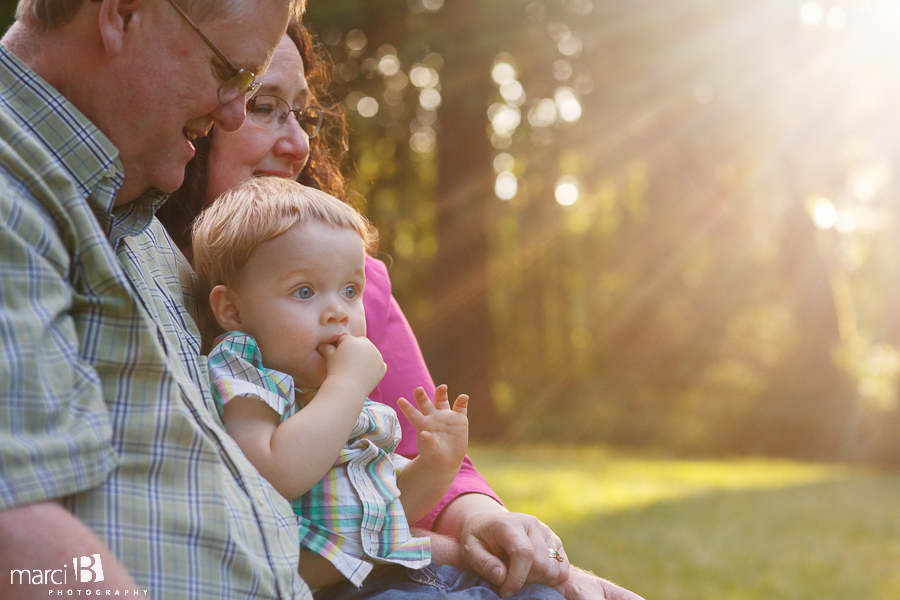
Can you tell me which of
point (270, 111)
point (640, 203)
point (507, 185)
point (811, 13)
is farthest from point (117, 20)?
point (640, 203)

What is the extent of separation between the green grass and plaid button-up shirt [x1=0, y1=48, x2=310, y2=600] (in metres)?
4.55

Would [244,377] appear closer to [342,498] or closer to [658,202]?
[342,498]

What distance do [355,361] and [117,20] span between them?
0.77 meters

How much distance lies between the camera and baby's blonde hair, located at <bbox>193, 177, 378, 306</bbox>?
1719mm

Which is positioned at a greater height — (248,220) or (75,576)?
(248,220)

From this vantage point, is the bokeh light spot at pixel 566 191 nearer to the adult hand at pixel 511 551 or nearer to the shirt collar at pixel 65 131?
the adult hand at pixel 511 551

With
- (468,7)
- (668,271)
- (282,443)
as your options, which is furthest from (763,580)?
(668,271)

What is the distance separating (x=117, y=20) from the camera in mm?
1408

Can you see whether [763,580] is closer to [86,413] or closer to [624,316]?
[86,413]

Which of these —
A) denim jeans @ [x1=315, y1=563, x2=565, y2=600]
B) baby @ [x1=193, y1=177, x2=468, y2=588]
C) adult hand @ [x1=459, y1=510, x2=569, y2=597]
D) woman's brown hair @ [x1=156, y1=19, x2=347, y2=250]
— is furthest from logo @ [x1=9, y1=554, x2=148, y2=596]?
woman's brown hair @ [x1=156, y1=19, x2=347, y2=250]

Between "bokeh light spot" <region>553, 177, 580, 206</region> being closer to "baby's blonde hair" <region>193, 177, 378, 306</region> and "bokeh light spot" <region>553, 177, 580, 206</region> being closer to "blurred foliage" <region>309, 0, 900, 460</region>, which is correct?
"blurred foliage" <region>309, 0, 900, 460</region>

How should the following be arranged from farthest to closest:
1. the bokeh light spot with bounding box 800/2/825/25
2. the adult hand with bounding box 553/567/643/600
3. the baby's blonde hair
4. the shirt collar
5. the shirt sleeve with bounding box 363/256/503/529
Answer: the bokeh light spot with bounding box 800/2/825/25 < the shirt sleeve with bounding box 363/256/503/529 < the adult hand with bounding box 553/567/643/600 < the baby's blonde hair < the shirt collar

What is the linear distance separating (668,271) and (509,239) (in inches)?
187

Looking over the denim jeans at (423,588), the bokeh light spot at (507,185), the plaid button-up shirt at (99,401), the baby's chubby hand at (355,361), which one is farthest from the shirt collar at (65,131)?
the bokeh light spot at (507,185)
